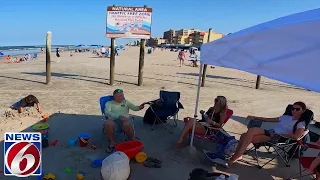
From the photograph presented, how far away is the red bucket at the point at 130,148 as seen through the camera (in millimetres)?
4141

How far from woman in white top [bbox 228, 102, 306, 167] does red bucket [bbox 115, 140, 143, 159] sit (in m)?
1.47

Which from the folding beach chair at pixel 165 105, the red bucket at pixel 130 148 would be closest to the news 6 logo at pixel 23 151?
the red bucket at pixel 130 148

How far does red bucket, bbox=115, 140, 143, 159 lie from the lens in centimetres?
414

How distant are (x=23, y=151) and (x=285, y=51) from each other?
2.78 meters

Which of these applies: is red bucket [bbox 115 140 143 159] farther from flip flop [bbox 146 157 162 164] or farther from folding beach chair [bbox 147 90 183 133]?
folding beach chair [bbox 147 90 183 133]

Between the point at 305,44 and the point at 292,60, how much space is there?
0.18m

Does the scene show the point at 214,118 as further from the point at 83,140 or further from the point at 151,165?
the point at 83,140

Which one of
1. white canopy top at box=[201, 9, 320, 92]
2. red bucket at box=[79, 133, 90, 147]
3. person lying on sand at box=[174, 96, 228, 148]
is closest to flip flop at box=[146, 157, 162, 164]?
person lying on sand at box=[174, 96, 228, 148]

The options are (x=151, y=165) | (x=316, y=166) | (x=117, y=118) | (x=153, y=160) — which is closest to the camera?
(x=316, y=166)

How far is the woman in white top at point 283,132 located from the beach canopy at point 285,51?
1.38m

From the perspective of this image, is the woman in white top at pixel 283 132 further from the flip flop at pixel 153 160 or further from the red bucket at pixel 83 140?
the red bucket at pixel 83 140

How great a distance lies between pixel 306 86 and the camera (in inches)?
87.0

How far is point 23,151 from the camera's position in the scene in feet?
9.11

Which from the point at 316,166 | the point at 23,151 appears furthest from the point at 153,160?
the point at 316,166
